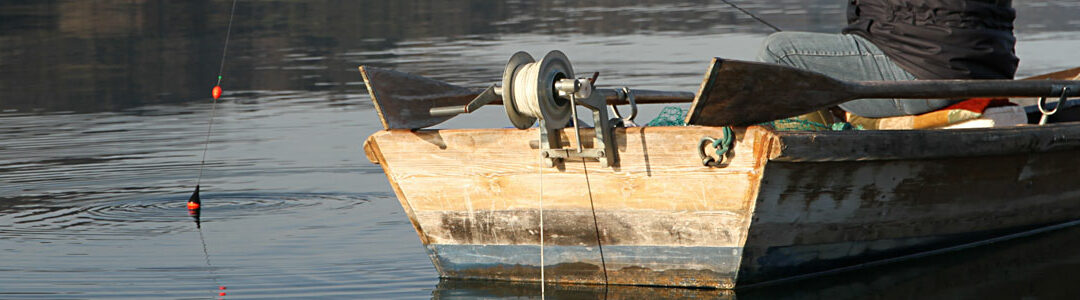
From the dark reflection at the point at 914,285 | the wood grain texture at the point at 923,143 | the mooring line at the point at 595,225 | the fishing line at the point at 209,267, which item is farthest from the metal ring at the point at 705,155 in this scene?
the fishing line at the point at 209,267

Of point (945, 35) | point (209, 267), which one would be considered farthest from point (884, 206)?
point (209, 267)

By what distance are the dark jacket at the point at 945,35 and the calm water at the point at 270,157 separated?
2.51 feet

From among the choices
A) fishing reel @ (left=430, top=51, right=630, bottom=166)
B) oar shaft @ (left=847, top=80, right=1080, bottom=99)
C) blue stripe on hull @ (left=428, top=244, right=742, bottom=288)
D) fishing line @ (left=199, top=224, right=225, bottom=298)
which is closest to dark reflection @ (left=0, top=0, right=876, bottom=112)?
fishing line @ (left=199, top=224, right=225, bottom=298)

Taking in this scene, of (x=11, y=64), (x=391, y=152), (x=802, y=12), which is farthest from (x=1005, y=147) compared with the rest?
(x=802, y=12)

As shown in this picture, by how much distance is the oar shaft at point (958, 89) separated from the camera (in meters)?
4.85

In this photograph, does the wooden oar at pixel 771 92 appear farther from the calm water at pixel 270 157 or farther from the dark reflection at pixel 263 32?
the dark reflection at pixel 263 32

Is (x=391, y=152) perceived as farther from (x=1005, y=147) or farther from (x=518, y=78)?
(x=1005, y=147)

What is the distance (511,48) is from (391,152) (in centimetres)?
1211

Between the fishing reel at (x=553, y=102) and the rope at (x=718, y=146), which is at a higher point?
the fishing reel at (x=553, y=102)

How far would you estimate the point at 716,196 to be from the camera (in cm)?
478

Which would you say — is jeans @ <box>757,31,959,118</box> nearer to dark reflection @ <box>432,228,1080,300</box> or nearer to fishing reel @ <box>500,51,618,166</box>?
dark reflection @ <box>432,228,1080,300</box>

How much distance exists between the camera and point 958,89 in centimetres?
510

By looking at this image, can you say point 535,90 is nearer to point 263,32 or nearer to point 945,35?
point 945,35

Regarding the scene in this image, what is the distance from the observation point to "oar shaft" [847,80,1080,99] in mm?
4849
